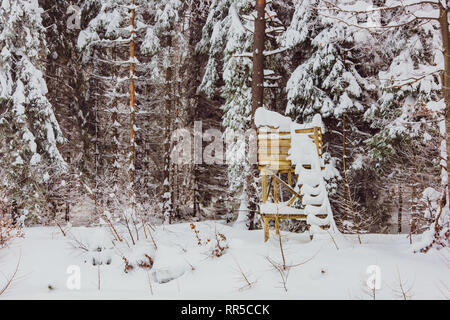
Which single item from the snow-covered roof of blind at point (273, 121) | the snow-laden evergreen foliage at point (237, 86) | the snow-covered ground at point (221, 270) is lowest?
the snow-covered ground at point (221, 270)

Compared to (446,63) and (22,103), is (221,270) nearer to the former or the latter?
(446,63)

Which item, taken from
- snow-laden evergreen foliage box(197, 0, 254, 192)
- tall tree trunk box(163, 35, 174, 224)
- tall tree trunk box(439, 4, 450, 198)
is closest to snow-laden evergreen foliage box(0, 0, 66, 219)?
tall tree trunk box(163, 35, 174, 224)

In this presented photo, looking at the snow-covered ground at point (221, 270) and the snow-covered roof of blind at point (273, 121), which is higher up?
the snow-covered roof of blind at point (273, 121)

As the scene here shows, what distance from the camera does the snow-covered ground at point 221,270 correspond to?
13.1ft

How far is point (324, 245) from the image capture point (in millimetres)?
Result: 5215

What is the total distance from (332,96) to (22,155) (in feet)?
35.5

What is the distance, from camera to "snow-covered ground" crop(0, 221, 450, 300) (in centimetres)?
400

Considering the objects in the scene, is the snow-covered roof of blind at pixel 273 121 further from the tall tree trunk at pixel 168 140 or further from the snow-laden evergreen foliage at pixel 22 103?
the tall tree trunk at pixel 168 140

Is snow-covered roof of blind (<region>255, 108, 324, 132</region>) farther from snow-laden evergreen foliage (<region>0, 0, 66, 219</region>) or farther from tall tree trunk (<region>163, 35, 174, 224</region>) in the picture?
tall tree trunk (<region>163, 35, 174, 224</region>)

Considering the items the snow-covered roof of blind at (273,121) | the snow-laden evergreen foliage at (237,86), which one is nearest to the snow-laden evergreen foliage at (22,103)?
the snow-laden evergreen foliage at (237,86)

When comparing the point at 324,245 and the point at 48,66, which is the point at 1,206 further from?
the point at 48,66

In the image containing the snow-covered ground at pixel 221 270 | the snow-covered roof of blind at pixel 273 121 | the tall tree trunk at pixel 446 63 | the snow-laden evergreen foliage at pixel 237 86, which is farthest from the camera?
the snow-laden evergreen foliage at pixel 237 86

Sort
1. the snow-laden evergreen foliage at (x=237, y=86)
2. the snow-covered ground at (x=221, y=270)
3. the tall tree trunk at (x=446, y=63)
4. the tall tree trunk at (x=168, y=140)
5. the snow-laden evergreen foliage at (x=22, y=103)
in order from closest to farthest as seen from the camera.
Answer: the snow-covered ground at (x=221, y=270) → the tall tree trunk at (x=446, y=63) → the snow-laden evergreen foliage at (x=22, y=103) → the snow-laden evergreen foliage at (x=237, y=86) → the tall tree trunk at (x=168, y=140)

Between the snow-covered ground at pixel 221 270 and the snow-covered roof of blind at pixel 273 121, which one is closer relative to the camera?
the snow-covered ground at pixel 221 270
